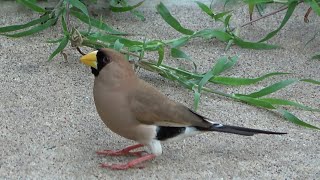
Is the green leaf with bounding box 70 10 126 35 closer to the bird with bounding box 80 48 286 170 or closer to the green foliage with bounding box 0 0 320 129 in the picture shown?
the green foliage with bounding box 0 0 320 129

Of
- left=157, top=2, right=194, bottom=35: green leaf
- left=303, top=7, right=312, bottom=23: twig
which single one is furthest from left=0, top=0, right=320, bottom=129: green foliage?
left=303, top=7, right=312, bottom=23: twig

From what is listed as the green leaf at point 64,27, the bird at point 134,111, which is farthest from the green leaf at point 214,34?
the bird at point 134,111

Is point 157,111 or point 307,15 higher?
point 307,15

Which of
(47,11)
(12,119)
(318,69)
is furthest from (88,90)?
(318,69)

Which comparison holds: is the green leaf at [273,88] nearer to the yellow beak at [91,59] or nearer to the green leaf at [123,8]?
the yellow beak at [91,59]

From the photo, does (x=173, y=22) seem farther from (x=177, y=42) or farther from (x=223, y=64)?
(x=223, y=64)

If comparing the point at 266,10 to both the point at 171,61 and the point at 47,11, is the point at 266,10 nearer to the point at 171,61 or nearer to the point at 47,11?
the point at 171,61

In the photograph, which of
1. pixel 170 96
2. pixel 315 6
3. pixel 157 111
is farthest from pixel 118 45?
pixel 315 6
